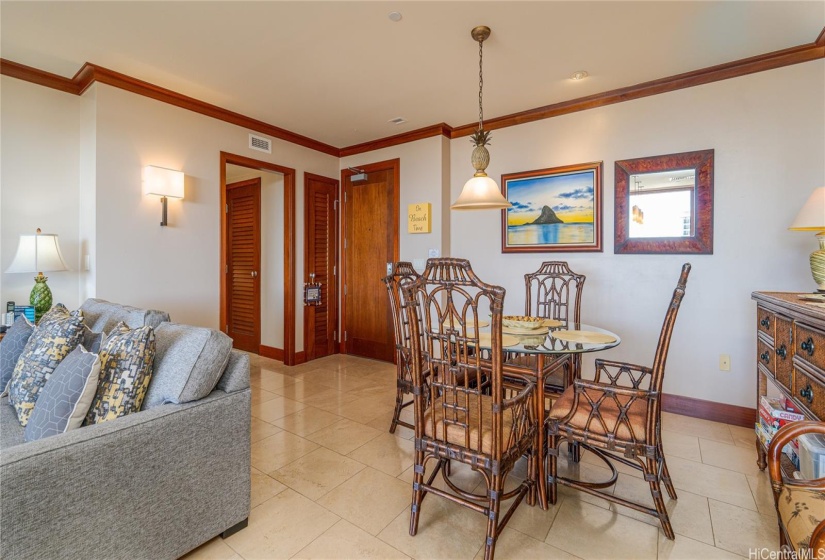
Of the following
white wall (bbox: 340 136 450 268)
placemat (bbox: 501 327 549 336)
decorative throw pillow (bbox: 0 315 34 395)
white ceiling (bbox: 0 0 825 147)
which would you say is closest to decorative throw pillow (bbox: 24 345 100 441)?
decorative throw pillow (bbox: 0 315 34 395)

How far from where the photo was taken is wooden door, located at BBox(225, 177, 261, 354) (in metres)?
4.84

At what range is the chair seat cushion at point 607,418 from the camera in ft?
5.44

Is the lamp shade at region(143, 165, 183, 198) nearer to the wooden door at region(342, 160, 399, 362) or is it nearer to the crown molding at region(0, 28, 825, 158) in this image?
the crown molding at region(0, 28, 825, 158)

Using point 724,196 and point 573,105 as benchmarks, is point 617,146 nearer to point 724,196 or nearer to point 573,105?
point 573,105

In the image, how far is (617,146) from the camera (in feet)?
10.7

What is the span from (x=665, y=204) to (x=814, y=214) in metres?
0.94

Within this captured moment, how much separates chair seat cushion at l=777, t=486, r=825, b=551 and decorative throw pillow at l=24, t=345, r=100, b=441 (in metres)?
2.35

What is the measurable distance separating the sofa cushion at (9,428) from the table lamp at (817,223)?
3.97 meters

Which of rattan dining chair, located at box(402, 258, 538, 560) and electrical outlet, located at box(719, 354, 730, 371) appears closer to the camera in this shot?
rattan dining chair, located at box(402, 258, 538, 560)

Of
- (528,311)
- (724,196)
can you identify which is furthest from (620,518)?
(724,196)

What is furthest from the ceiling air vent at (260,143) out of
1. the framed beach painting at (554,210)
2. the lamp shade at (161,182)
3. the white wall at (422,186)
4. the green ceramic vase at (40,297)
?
the framed beach painting at (554,210)

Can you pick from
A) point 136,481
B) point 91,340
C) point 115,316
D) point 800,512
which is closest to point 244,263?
point 115,316

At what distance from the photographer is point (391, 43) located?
254 cm

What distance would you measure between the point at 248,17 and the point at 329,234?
8.98 ft
